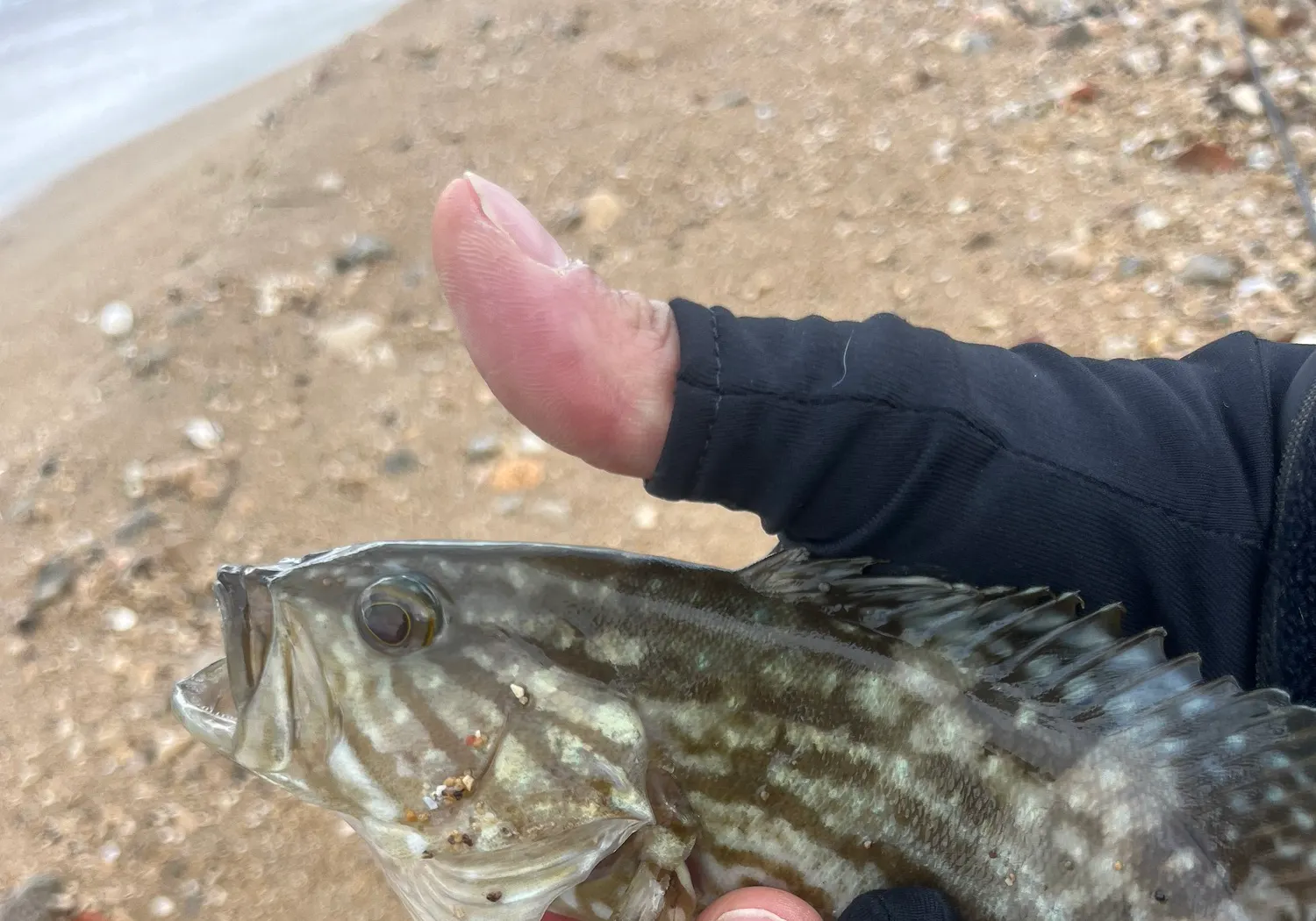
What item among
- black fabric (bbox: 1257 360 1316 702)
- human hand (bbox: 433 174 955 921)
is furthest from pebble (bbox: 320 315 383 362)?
black fabric (bbox: 1257 360 1316 702)

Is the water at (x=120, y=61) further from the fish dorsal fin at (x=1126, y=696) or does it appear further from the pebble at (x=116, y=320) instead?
the fish dorsal fin at (x=1126, y=696)

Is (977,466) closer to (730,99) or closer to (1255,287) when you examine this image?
(1255,287)

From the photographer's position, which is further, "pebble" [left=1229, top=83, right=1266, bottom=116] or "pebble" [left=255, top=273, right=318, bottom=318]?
"pebble" [left=255, top=273, right=318, bottom=318]

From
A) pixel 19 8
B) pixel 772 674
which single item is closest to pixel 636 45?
pixel 772 674

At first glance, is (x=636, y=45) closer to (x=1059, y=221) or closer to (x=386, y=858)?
(x=1059, y=221)

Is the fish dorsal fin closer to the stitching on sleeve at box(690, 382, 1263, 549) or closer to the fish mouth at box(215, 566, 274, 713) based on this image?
the stitching on sleeve at box(690, 382, 1263, 549)

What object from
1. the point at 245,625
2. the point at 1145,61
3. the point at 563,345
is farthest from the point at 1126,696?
the point at 1145,61
